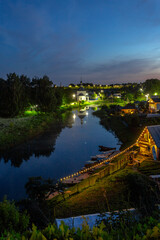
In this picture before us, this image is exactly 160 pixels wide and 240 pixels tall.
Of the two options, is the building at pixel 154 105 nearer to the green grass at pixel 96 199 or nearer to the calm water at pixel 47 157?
the calm water at pixel 47 157

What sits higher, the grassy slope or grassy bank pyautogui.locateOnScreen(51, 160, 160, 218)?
the grassy slope

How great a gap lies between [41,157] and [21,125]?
15.7m

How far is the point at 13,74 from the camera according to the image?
41906mm

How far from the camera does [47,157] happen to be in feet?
74.3

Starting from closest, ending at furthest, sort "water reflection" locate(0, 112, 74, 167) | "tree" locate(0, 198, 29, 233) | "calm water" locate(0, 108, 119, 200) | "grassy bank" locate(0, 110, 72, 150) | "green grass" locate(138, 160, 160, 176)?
"tree" locate(0, 198, 29, 233) → "green grass" locate(138, 160, 160, 176) → "calm water" locate(0, 108, 119, 200) → "water reflection" locate(0, 112, 74, 167) → "grassy bank" locate(0, 110, 72, 150)

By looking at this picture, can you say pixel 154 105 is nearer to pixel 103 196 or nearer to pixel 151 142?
pixel 151 142

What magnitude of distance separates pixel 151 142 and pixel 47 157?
41.4 ft

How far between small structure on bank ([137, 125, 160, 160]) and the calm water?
6624 millimetres

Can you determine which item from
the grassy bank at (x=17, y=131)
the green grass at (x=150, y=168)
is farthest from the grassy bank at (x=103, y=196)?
the grassy bank at (x=17, y=131)

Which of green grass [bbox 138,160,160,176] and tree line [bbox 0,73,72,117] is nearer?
green grass [bbox 138,160,160,176]

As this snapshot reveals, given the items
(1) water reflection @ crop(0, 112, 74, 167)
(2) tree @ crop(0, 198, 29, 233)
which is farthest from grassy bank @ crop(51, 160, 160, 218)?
(1) water reflection @ crop(0, 112, 74, 167)

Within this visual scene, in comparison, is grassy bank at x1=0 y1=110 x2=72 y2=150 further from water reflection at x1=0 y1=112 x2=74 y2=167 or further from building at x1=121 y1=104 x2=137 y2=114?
building at x1=121 y1=104 x2=137 y2=114

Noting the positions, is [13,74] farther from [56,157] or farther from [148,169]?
[148,169]

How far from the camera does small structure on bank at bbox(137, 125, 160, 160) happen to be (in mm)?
15377
